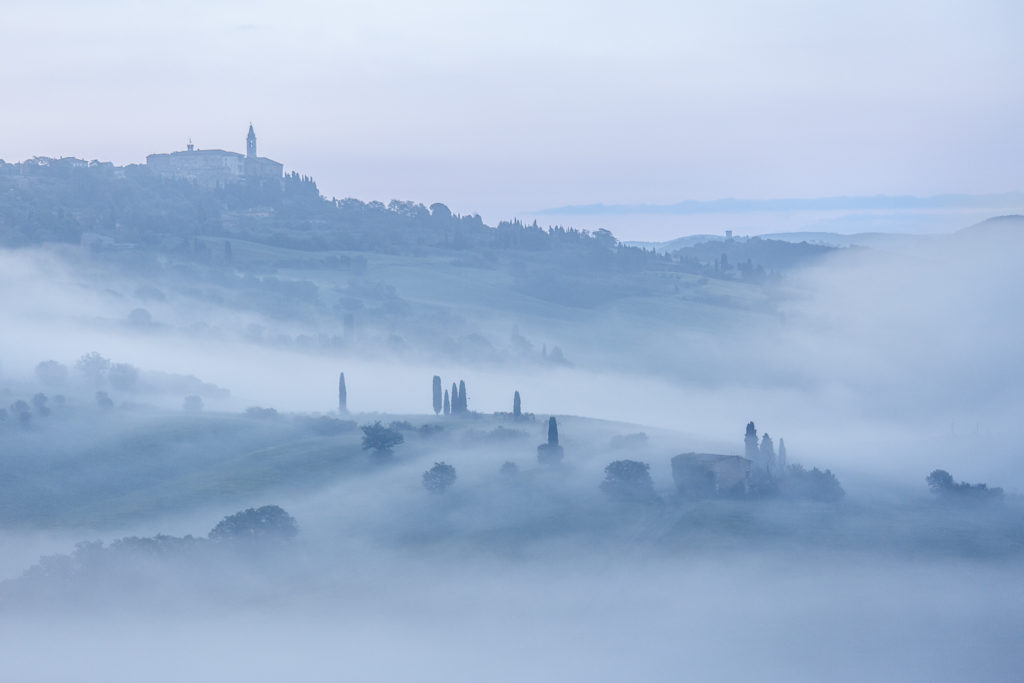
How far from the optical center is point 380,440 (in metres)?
94.1

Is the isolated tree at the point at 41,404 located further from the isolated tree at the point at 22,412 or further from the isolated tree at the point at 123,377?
the isolated tree at the point at 123,377

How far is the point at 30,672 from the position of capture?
194ft

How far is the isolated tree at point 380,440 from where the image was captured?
3693 inches

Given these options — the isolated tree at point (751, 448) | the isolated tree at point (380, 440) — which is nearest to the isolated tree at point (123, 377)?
the isolated tree at point (380, 440)

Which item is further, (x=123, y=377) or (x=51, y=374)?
(x=51, y=374)

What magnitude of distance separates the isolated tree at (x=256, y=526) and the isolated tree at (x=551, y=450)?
823 inches

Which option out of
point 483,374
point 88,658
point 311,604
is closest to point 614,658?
point 311,604

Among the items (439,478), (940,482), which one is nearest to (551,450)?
(439,478)

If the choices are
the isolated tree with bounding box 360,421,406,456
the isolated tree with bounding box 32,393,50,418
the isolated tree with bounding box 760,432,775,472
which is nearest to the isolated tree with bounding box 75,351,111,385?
the isolated tree with bounding box 32,393,50,418

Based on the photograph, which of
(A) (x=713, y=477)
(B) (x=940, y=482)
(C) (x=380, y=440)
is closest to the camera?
(A) (x=713, y=477)

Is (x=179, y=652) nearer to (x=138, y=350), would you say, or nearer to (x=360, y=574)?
(x=360, y=574)

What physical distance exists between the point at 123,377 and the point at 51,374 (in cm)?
758

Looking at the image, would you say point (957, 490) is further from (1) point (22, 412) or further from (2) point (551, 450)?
(1) point (22, 412)

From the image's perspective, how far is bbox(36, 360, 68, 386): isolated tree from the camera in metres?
124
